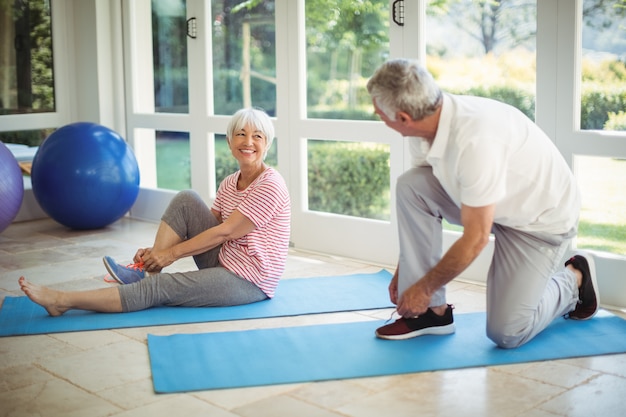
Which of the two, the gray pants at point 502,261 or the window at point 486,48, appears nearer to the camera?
the gray pants at point 502,261

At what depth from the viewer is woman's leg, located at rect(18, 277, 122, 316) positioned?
11.0 feet

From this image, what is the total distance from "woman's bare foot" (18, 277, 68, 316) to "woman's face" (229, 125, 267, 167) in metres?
0.90

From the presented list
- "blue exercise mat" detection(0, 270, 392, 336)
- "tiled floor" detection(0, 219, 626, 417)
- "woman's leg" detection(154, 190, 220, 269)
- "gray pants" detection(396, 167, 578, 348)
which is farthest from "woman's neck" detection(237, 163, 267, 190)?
"gray pants" detection(396, 167, 578, 348)

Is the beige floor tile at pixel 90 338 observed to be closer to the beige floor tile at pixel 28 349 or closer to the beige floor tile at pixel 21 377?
the beige floor tile at pixel 28 349

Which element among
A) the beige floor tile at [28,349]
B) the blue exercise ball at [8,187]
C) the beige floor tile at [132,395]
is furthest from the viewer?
the blue exercise ball at [8,187]

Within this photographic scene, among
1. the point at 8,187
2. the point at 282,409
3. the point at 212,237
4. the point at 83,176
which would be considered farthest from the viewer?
the point at 83,176

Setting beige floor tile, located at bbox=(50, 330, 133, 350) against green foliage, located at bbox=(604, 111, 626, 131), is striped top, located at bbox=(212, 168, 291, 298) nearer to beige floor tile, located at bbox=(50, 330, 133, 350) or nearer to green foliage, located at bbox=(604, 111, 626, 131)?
beige floor tile, located at bbox=(50, 330, 133, 350)

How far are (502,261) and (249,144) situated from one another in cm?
114

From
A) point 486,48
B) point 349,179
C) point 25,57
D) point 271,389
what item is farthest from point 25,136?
point 271,389

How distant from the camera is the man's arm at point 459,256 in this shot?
2648 millimetres

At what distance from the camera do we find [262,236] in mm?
3561

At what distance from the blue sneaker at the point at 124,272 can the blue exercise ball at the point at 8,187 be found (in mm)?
1430

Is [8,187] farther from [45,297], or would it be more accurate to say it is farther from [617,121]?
[617,121]

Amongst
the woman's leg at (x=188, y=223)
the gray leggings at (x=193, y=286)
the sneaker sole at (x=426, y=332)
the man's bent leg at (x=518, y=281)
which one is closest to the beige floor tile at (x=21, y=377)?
the gray leggings at (x=193, y=286)
